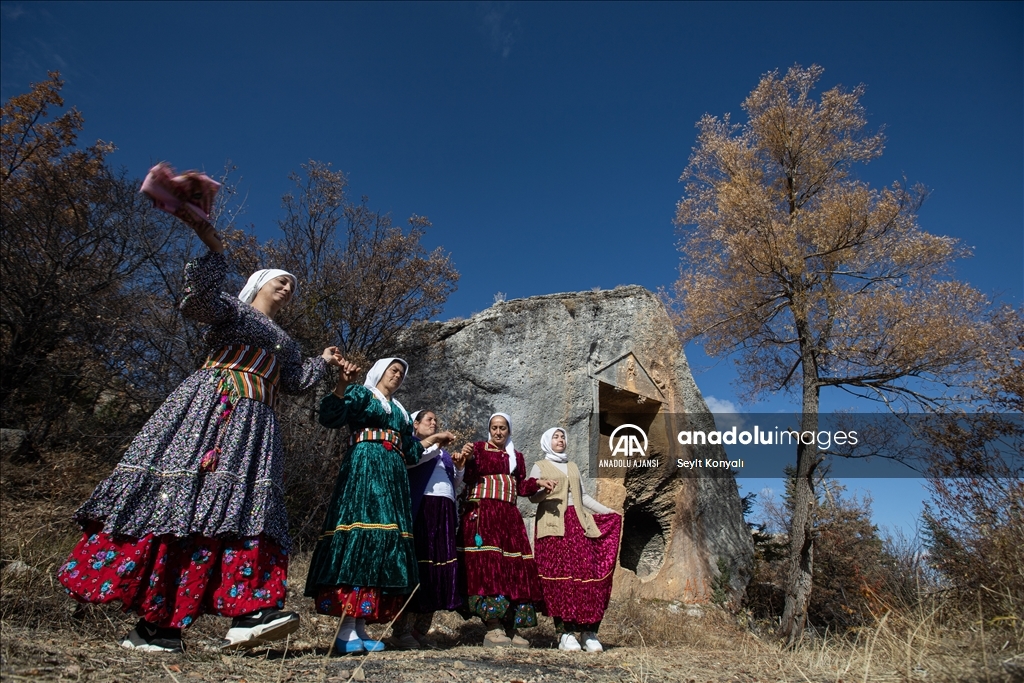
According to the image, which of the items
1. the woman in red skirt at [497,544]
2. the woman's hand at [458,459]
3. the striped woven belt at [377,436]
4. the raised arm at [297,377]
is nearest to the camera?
the raised arm at [297,377]

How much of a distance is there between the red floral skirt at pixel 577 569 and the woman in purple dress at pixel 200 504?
7.58ft

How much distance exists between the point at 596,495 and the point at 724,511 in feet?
8.03

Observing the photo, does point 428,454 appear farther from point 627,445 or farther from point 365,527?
point 627,445

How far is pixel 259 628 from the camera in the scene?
98.5 inches

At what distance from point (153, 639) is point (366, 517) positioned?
1.08 metres

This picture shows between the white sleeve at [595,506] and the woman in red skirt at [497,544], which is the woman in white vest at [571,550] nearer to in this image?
the white sleeve at [595,506]

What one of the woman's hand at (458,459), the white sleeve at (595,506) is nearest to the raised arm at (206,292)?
the woman's hand at (458,459)

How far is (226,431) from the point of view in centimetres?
274

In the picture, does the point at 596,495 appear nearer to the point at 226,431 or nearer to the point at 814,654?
the point at 814,654

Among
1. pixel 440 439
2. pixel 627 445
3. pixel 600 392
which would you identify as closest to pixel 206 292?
pixel 440 439

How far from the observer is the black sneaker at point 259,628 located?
2480 millimetres

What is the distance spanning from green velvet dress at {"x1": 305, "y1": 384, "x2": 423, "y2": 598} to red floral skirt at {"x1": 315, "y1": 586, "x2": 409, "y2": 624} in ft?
0.09

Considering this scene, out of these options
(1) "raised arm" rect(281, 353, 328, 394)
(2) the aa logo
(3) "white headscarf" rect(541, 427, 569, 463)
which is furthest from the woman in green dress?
(2) the aa logo

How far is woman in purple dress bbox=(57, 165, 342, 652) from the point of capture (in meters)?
2.46
